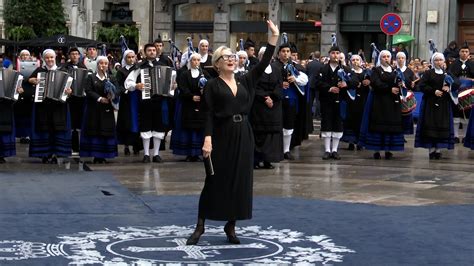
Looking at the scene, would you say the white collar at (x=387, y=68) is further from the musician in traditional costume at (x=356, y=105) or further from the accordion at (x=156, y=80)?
the accordion at (x=156, y=80)

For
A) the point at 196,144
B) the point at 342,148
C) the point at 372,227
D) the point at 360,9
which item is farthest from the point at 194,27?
the point at 372,227

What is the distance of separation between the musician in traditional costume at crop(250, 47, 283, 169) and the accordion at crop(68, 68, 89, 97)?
9.78ft

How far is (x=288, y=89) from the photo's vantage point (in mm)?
17625

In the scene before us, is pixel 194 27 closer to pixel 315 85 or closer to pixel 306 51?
pixel 306 51

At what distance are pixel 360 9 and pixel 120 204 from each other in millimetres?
24909

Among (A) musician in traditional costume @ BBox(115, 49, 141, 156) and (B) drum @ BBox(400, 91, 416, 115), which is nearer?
(A) musician in traditional costume @ BBox(115, 49, 141, 156)

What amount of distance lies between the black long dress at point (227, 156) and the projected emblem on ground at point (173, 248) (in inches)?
13.3

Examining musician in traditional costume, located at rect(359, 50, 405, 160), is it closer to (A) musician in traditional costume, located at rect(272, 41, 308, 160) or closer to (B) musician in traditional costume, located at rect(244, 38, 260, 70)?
(A) musician in traditional costume, located at rect(272, 41, 308, 160)

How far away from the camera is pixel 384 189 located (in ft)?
45.6

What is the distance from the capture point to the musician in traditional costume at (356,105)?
Answer: 18766mm

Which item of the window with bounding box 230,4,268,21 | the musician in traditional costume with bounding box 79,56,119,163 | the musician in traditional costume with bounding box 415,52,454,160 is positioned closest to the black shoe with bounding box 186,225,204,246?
the musician in traditional costume with bounding box 79,56,119,163

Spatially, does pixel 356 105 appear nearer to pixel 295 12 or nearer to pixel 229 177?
pixel 229 177

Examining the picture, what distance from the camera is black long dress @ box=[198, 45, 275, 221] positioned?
969cm

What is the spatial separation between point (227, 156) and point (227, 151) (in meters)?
0.05
